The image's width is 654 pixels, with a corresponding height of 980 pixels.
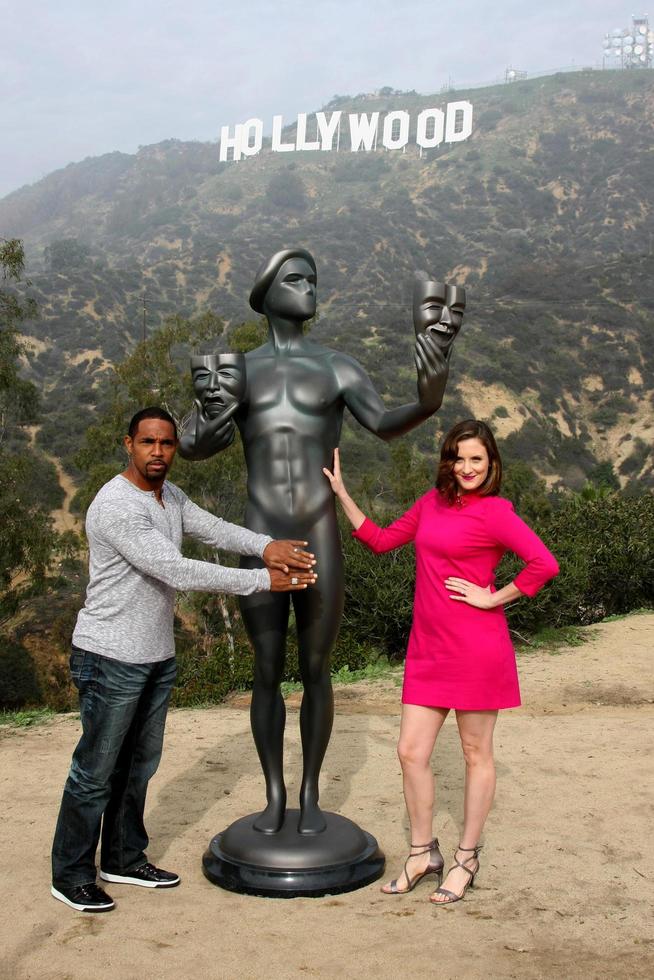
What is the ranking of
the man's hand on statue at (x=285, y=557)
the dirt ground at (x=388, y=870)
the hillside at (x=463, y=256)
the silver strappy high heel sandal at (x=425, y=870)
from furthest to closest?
1. the hillside at (x=463, y=256)
2. the silver strappy high heel sandal at (x=425, y=870)
3. the man's hand on statue at (x=285, y=557)
4. the dirt ground at (x=388, y=870)

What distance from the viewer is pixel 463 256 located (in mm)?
53969

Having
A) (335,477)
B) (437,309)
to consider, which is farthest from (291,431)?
(437,309)

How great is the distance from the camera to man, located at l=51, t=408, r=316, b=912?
3.57m

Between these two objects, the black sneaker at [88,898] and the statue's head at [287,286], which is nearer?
the black sneaker at [88,898]

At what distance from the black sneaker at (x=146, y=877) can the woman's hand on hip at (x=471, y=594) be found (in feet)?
5.31

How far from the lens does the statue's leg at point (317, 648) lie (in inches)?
163

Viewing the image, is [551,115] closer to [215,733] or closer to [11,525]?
[11,525]

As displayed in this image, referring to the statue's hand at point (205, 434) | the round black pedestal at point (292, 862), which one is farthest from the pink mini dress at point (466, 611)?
the statue's hand at point (205, 434)

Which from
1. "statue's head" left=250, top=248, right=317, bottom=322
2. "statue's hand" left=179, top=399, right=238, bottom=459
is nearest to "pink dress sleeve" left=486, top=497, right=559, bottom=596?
"statue's hand" left=179, top=399, right=238, bottom=459

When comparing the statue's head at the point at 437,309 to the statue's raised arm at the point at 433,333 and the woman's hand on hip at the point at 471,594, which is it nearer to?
the statue's raised arm at the point at 433,333

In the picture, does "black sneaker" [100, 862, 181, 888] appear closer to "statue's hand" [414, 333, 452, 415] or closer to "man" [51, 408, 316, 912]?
"man" [51, 408, 316, 912]

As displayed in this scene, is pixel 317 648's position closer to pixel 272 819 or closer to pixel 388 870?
pixel 272 819

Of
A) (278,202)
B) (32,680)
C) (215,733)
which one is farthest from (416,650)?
(278,202)

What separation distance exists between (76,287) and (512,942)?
4131 cm
